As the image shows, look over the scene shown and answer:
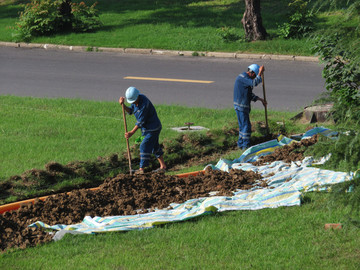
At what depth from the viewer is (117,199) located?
29.9 feet

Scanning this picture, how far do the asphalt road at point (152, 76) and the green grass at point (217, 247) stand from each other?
7.24m

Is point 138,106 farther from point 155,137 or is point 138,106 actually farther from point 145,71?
point 145,71

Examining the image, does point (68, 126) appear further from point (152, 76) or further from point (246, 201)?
point (246, 201)

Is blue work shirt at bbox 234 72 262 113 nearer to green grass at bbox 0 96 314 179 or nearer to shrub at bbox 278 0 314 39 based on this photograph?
green grass at bbox 0 96 314 179

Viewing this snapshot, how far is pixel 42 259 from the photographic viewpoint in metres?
7.19

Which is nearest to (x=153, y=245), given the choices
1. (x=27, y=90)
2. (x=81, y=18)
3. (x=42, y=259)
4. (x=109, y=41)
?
(x=42, y=259)

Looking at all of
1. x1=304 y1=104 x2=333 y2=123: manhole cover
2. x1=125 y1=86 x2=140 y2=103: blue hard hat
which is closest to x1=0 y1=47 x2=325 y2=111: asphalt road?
x1=304 y1=104 x2=333 y2=123: manhole cover

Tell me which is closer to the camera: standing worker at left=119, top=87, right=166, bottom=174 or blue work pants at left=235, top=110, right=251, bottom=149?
standing worker at left=119, top=87, right=166, bottom=174

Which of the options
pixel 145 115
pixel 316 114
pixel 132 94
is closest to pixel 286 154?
pixel 145 115

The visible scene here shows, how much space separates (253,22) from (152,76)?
5.17 m

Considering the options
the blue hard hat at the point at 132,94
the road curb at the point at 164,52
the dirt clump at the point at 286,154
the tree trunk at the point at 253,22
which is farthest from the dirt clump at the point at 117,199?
the tree trunk at the point at 253,22

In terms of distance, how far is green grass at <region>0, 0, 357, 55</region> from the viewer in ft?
71.4

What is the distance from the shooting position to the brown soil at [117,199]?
314 inches

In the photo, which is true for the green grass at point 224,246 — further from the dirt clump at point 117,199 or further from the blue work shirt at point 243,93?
the blue work shirt at point 243,93
